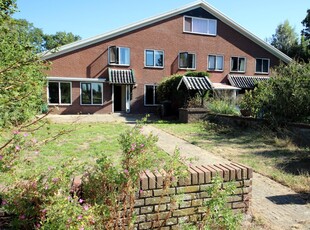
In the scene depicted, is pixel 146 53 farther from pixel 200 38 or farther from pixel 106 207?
pixel 106 207

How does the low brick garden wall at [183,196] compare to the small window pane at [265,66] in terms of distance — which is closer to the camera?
the low brick garden wall at [183,196]

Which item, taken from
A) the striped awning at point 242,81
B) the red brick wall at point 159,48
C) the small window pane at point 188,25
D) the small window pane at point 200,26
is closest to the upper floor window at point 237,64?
the red brick wall at point 159,48

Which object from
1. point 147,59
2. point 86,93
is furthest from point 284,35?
point 86,93

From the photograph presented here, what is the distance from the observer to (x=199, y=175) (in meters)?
3.06

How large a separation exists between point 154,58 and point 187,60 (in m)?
3.07

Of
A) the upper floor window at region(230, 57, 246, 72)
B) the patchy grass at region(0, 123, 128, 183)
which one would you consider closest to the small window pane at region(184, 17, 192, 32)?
the upper floor window at region(230, 57, 246, 72)

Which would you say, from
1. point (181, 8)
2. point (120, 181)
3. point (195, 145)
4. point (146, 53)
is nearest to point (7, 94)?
point (120, 181)

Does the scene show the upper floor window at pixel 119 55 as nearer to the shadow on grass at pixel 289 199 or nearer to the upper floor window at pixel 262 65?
the upper floor window at pixel 262 65

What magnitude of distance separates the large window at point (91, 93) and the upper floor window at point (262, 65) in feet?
50.7

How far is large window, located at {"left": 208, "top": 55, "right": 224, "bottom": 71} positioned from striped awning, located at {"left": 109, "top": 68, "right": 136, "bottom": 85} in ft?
24.8

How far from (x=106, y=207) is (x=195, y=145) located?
6069mm

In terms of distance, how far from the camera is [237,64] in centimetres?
2383

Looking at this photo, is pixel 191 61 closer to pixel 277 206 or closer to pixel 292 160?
pixel 292 160

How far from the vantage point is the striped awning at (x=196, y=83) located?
15148 mm
